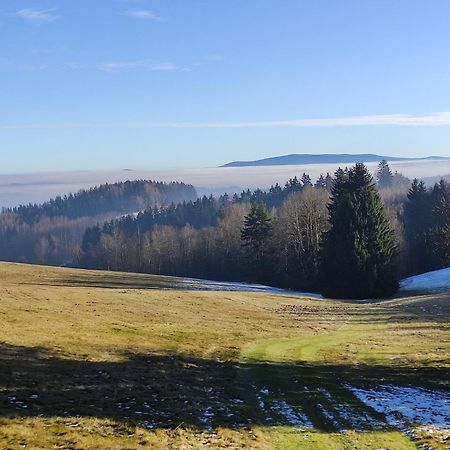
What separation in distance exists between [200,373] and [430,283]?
47.9 meters

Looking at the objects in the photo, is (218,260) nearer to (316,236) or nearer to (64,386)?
(316,236)

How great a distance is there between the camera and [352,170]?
218ft

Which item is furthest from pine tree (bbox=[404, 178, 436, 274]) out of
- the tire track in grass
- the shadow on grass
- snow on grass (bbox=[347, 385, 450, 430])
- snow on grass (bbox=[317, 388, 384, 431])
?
snow on grass (bbox=[317, 388, 384, 431])

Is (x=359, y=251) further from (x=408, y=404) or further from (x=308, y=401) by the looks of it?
(x=308, y=401)

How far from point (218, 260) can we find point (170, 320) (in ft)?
268

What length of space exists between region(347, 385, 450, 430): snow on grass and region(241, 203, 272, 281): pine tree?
64874mm

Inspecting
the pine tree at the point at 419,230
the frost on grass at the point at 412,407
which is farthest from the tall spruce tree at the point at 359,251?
the frost on grass at the point at 412,407

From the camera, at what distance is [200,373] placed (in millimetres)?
19828

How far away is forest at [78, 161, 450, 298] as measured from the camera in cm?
5938

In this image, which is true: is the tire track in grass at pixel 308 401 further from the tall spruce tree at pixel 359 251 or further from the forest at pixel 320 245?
the forest at pixel 320 245

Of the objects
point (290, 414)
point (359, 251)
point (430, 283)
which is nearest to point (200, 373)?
point (290, 414)

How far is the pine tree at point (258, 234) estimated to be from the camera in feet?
276

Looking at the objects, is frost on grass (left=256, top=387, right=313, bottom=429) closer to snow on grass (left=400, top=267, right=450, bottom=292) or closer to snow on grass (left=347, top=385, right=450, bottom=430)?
snow on grass (left=347, top=385, right=450, bottom=430)

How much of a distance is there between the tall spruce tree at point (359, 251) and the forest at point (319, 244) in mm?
111
